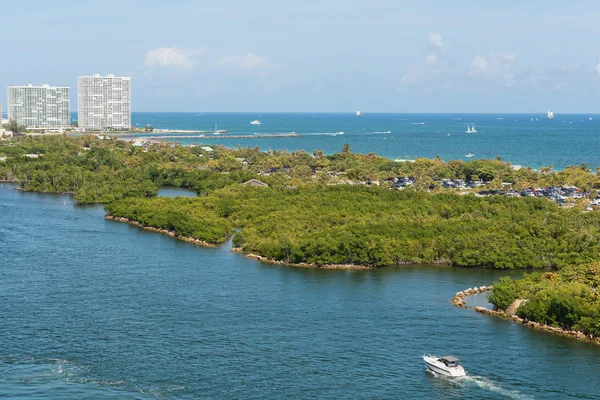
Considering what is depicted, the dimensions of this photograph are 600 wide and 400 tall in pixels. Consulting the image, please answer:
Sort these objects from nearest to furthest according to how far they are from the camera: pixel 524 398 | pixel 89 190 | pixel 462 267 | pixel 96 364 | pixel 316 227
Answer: pixel 524 398
pixel 96 364
pixel 462 267
pixel 316 227
pixel 89 190

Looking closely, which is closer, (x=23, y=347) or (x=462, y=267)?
(x=23, y=347)

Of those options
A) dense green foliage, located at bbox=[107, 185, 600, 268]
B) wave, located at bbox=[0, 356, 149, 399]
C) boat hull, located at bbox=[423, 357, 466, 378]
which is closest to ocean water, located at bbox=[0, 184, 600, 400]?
wave, located at bbox=[0, 356, 149, 399]

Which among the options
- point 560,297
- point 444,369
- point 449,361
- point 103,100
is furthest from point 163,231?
point 103,100

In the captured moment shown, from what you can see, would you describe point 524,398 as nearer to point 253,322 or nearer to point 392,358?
point 392,358

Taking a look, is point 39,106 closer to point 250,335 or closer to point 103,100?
point 103,100

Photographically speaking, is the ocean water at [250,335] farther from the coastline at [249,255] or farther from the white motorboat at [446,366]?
the coastline at [249,255]

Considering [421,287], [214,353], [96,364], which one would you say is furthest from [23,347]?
[421,287]
